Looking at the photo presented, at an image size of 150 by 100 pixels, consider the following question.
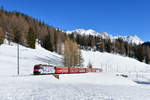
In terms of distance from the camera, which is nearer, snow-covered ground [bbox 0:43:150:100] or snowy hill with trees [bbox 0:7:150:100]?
snow-covered ground [bbox 0:43:150:100]

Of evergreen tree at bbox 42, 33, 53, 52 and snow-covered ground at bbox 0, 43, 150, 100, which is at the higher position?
evergreen tree at bbox 42, 33, 53, 52

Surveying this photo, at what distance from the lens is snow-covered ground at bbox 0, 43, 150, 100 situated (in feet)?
46.7

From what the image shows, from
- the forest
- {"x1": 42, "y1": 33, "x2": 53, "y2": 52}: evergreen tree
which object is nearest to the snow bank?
the forest

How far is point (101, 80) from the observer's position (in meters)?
39.8

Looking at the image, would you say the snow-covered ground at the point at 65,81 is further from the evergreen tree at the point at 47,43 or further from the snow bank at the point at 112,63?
the evergreen tree at the point at 47,43

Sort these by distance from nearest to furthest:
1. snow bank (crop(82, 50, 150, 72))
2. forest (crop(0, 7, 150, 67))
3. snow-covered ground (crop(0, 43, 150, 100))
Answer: snow-covered ground (crop(0, 43, 150, 100)) < forest (crop(0, 7, 150, 67)) < snow bank (crop(82, 50, 150, 72))

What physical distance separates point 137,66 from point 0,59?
8930 centimetres

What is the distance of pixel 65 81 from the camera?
31812 millimetres

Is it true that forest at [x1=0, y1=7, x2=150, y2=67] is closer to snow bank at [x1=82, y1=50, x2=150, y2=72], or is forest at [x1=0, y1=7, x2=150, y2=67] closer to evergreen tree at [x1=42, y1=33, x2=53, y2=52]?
evergreen tree at [x1=42, y1=33, x2=53, y2=52]

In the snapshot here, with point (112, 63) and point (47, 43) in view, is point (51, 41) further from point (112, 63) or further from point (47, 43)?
point (112, 63)

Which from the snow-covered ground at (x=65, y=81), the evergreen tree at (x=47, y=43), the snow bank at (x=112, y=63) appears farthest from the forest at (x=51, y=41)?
the snow bank at (x=112, y=63)

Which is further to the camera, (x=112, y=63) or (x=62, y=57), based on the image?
(x=112, y=63)

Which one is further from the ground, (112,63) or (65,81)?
(112,63)

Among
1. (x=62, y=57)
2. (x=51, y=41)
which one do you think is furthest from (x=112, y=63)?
(x=51, y=41)
